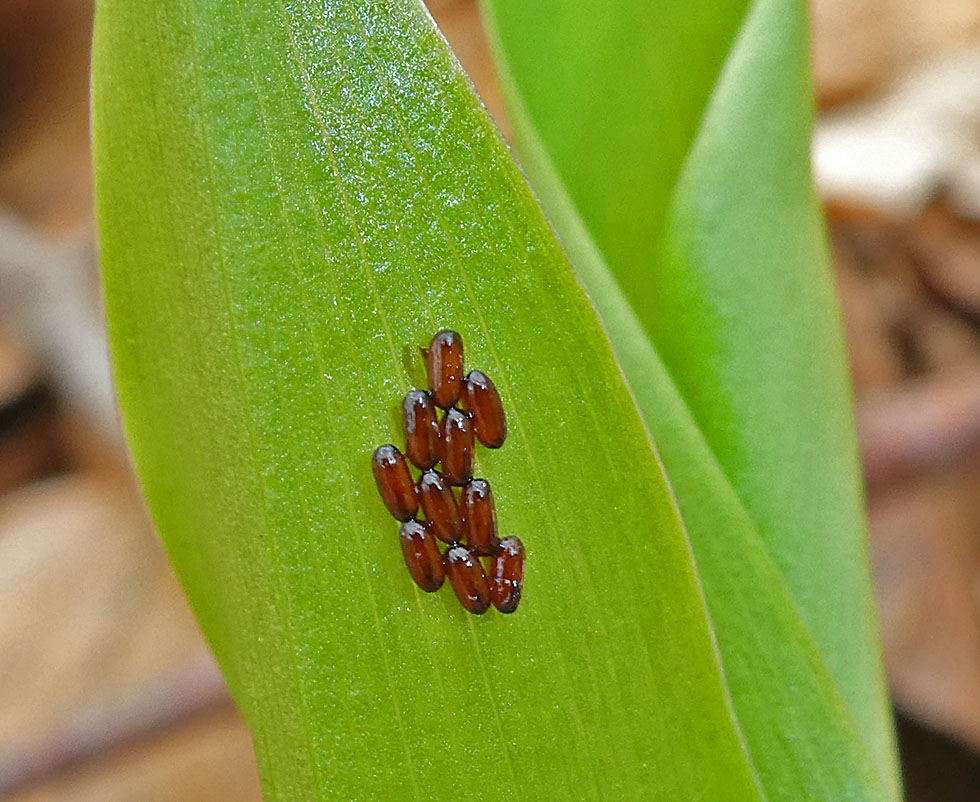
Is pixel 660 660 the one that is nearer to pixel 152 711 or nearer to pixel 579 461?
pixel 579 461

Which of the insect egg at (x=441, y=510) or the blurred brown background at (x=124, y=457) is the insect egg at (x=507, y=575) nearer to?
the insect egg at (x=441, y=510)

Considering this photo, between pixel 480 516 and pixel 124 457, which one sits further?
pixel 124 457

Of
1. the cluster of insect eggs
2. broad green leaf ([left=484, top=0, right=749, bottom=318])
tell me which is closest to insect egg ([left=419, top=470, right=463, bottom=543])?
the cluster of insect eggs

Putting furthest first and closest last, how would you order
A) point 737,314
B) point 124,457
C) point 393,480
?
point 124,457, point 737,314, point 393,480

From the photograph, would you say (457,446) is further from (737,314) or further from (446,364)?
(737,314)

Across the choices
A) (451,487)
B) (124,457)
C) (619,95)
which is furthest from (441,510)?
(124,457)

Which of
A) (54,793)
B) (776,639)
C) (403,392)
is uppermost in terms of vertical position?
(403,392)

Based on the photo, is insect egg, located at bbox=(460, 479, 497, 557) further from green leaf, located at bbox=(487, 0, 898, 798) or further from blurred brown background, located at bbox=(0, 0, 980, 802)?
blurred brown background, located at bbox=(0, 0, 980, 802)

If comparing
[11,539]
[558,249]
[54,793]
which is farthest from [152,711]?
[558,249]
